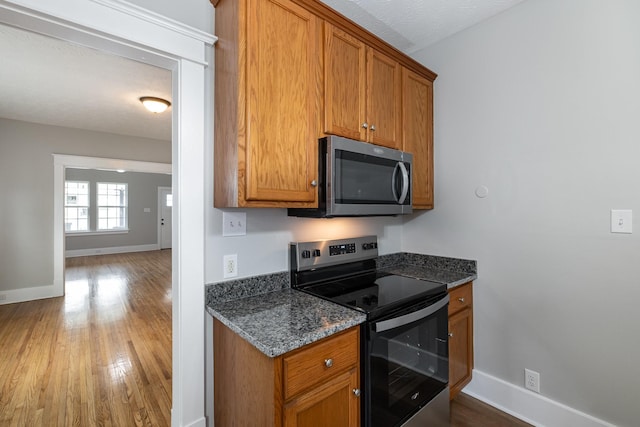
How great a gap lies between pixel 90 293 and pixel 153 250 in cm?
458

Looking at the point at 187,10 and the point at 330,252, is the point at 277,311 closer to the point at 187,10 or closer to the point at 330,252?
the point at 330,252

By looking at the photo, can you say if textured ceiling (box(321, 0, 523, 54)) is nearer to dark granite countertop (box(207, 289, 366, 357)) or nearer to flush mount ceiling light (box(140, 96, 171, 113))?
dark granite countertop (box(207, 289, 366, 357))

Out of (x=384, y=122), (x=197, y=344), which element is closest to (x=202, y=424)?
(x=197, y=344)

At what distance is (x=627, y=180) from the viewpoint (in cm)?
150

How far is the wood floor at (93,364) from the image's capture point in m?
1.89

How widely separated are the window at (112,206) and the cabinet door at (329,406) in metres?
9.21

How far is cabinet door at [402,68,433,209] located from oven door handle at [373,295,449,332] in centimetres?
73

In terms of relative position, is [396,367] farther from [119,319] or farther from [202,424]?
[119,319]

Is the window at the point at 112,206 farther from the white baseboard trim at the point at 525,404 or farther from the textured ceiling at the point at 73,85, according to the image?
the white baseboard trim at the point at 525,404

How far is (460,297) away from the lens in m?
1.97

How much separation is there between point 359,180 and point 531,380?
5.37 feet

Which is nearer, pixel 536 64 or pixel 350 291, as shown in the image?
pixel 350 291

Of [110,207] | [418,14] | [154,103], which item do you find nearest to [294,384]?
[418,14]

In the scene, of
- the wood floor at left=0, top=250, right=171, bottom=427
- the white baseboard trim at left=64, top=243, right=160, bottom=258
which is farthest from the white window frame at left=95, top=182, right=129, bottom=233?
the wood floor at left=0, top=250, right=171, bottom=427
